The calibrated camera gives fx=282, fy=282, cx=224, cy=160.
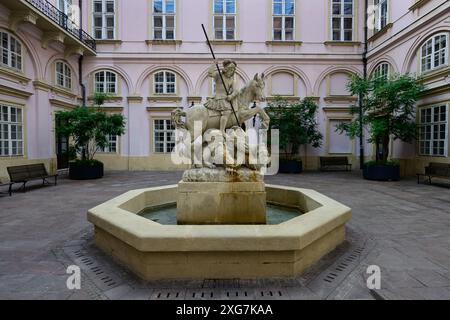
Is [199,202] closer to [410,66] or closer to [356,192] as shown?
[356,192]

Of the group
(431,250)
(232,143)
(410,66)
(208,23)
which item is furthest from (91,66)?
(431,250)

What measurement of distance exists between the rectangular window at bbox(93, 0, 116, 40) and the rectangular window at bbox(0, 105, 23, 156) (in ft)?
28.0

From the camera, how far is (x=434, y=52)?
43.9 feet

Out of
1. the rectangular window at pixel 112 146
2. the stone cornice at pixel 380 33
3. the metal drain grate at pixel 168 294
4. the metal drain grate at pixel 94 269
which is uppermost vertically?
the stone cornice at pixel 380 33

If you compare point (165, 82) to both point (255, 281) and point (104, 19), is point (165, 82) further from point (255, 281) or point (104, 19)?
point (255, 281)

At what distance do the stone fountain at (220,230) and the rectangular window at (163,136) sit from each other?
14.2 metres

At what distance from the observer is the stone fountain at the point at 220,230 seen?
3291mm

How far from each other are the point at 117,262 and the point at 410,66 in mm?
17314

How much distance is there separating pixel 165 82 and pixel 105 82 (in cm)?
410

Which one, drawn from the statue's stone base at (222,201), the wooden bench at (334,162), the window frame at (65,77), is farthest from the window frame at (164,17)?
the statue's stone base at (222,201)

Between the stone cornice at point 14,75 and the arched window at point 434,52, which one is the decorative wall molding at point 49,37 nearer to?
the stone cornice at point 14,75

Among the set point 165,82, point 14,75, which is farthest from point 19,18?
point 165,82

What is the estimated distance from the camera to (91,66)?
19297mm

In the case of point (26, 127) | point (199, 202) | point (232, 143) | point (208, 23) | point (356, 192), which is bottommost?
point (356, 192)
